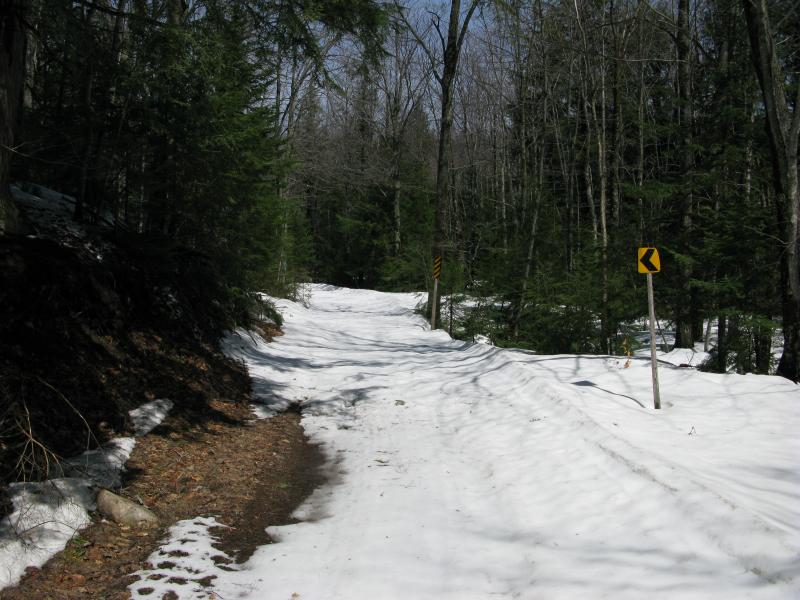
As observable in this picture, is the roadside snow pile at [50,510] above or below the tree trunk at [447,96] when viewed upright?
below

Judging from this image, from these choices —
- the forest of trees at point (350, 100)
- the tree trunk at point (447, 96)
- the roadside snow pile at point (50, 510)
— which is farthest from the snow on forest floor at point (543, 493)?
the tree trunk at point (447, 96)

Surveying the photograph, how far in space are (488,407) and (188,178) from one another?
20.8 ft

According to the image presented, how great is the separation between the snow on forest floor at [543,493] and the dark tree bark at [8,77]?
164 inches

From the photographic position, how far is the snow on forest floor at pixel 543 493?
11.4ft

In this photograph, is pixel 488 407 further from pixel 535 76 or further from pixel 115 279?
pixel 535 76

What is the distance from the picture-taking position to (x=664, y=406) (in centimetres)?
702

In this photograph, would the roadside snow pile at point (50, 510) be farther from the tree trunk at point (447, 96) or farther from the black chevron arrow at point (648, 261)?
the tree trunk at point (447, 96)

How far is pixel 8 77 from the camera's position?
5922mm

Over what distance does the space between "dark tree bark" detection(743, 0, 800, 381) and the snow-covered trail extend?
94 centimetres

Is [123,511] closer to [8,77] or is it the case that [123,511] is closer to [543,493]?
[543,493]

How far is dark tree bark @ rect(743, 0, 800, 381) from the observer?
25.5 ft

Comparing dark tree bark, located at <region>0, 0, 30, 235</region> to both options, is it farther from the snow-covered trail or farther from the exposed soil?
the snow-covered trail

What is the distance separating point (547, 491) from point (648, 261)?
3.39 m

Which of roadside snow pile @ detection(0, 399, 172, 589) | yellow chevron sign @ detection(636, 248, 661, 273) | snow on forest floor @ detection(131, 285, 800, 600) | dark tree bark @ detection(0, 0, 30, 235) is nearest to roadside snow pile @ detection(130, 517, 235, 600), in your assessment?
snow on forest floor @ detection(131, 285, 800, 600)
